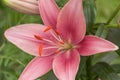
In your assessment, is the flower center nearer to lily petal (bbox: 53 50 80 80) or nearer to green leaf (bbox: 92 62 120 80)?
lily petal (bbox: 53 50 80 80)

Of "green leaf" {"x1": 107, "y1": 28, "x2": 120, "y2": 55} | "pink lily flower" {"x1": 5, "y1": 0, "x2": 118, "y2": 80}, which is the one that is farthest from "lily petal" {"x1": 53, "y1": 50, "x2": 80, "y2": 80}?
"green leaf" {"x1": 107, "y1": 28, "x2": 120, "y2": 55}

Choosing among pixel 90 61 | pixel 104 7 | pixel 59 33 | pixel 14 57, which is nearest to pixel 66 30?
pixel 59 33

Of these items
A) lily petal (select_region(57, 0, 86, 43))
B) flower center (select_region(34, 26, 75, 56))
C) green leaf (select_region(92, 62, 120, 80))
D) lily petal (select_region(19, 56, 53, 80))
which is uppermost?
lily petal (select_region(57, 0, 86, 43))

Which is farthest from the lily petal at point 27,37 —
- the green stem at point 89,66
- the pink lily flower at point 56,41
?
the green stem at point 89,66

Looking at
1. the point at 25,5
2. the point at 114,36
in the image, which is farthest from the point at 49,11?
the point at 114,36

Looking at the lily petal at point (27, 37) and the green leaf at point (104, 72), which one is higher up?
the lily petal at point (27, 37)

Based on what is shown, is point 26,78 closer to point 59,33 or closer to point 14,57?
point 59,33

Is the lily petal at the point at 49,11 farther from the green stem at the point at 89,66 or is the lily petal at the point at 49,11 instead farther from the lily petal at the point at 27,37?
the green stem at the point at 89,66
